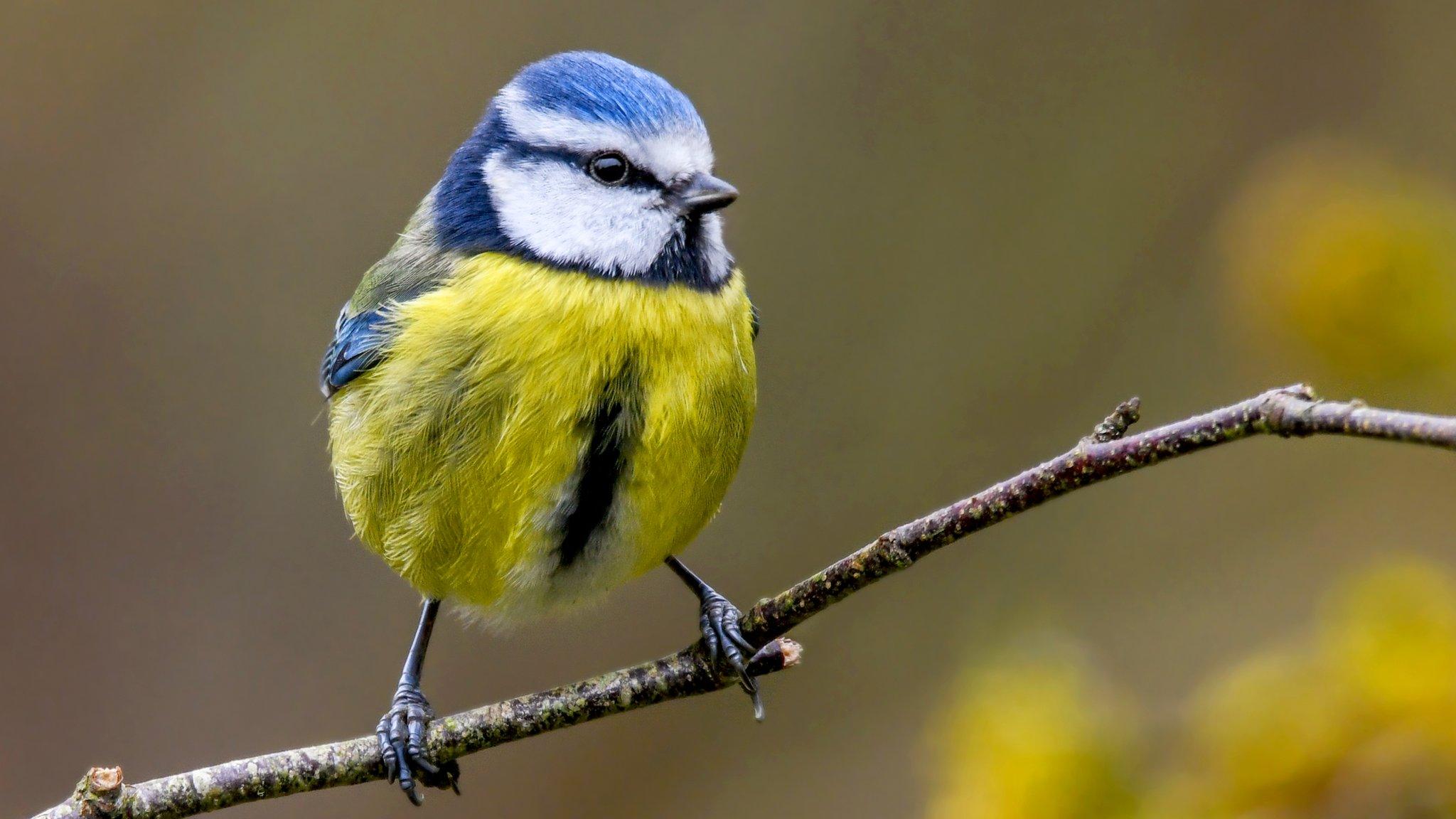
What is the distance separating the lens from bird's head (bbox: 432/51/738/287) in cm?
246

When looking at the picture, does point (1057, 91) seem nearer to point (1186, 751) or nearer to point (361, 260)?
point (361, 260)

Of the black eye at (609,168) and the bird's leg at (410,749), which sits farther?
the black eye at (609,168)

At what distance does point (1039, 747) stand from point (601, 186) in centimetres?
126

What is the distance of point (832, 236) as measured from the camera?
15.2 feet

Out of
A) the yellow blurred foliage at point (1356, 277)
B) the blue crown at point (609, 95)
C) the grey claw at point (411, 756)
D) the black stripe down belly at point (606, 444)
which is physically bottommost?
the grey claw at point (411, 756)

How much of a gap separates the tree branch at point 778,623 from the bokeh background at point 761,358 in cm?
181

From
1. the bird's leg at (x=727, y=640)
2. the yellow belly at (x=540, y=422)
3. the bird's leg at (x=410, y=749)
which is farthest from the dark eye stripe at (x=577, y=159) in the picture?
the bird's leg at (x=410, y=749)

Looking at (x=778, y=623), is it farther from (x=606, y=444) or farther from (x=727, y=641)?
(x=606, y=444)

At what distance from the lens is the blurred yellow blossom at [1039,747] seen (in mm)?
2002

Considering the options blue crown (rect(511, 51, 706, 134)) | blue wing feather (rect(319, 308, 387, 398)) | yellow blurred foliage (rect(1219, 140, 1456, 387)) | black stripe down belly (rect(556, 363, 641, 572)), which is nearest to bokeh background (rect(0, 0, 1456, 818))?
yellow blurred foliage (rect(1219, 140, 1456, 387))

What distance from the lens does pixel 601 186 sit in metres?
2.54

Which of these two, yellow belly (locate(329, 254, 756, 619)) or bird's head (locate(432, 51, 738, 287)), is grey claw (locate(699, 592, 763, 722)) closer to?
yellow belly (locate(329, 254, 756, 619))

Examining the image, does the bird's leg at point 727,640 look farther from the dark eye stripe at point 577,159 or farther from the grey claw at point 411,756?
the dark eye stripe at point 577,159

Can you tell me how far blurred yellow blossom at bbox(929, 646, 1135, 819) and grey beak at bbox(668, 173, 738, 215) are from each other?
946 millimetres
